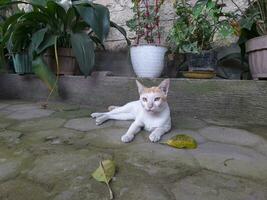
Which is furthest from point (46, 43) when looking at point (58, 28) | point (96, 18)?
point (96, 18)

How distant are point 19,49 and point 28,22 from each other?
12.2 inches

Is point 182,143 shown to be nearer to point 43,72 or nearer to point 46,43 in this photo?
point 43,72

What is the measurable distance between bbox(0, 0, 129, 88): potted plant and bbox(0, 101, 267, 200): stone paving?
23.0 inches

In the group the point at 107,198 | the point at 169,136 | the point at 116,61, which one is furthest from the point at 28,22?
the point at 107,198

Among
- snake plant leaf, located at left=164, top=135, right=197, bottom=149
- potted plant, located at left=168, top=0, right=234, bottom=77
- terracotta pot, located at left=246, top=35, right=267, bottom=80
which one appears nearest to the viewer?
snake plant leaf, located at left=164, top=135, right=197, bottom=149

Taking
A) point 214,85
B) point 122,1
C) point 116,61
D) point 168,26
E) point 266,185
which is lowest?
point 266,185

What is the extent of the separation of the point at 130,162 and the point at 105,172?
138mm

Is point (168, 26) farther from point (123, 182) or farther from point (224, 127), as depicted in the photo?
point (123, 182)

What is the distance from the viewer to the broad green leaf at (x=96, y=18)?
181cm

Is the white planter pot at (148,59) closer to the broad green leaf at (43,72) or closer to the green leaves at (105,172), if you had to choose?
the broad green leaf at (43,72)

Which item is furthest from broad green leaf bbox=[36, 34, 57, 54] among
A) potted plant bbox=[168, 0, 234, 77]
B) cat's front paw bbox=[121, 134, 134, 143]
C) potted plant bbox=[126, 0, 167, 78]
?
cat's front paw bbox=[121, 134, 134, 143]

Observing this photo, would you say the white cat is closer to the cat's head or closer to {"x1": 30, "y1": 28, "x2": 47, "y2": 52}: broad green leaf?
the cat's head

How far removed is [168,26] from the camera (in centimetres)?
225

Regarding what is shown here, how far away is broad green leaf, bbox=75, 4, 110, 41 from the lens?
181 cm
